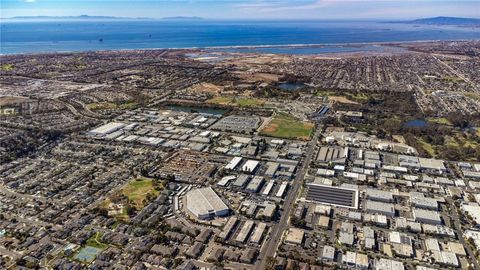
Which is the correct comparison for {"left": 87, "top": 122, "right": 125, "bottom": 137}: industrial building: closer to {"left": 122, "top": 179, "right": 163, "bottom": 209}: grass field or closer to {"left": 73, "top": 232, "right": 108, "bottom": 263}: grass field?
{"left": 122, "top": 179, "right": 163, "bottom": 209}: grass field

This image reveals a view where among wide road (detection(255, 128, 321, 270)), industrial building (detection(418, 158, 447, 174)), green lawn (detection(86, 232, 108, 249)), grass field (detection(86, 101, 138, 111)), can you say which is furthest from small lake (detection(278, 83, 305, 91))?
green lawn (detection(86, 232, 108, 249))

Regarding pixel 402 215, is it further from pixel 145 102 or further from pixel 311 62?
pixel 311 62

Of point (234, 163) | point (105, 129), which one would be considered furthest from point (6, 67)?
point (234, 163)

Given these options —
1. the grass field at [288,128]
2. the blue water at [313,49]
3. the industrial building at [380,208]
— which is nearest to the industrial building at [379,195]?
the industrial building at [380,208]

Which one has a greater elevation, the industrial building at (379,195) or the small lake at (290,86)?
the small lake at (290,86)

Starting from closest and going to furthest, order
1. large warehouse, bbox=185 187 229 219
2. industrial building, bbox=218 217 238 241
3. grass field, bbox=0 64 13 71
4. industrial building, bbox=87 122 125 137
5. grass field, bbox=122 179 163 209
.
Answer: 1. industrial building, bbox=218 217 238 241
2. large warehouse, bbox=185 187 229 219
3. grass field, bbox=122 179 163 209
4. industrial building, bbox=87 122 125 137
5. grass field, bbox=0 64 13 71

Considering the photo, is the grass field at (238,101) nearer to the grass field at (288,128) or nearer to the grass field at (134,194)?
the grass field at (288,128)
